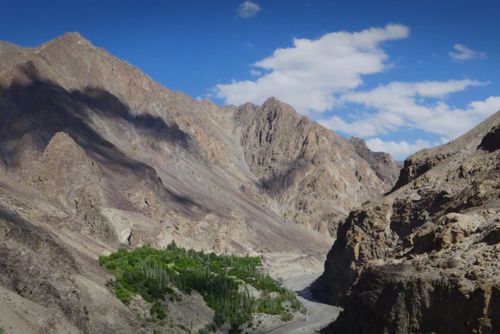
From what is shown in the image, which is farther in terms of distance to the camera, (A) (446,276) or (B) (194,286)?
(B) (194,286)

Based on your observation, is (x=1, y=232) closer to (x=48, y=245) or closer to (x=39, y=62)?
(x=48, y=245)

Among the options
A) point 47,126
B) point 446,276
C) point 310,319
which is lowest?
point 310,319

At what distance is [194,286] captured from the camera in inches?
3351

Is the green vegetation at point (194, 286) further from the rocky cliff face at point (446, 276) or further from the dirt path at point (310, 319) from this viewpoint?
the rocky cliff face at point (446, 276)

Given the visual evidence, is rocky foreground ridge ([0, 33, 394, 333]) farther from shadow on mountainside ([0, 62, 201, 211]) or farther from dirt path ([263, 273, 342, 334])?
dirt path ([263, 273, 342, 334])

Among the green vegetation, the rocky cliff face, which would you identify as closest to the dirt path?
the green vegetation

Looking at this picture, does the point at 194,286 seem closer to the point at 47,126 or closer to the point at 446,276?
the point at 446,276

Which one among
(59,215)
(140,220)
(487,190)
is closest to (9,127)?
(140,220)

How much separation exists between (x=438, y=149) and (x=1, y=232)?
212 ft

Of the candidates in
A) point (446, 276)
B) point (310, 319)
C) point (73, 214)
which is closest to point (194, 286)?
point (310, 319)

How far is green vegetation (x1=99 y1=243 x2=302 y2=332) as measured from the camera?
70.2 m

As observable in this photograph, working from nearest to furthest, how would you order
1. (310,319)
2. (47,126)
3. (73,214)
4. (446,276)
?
(446,276) < (310,319) < (73,214) < (47,126)

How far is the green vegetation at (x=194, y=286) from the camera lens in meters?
70.2

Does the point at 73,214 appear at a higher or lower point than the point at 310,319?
higher
